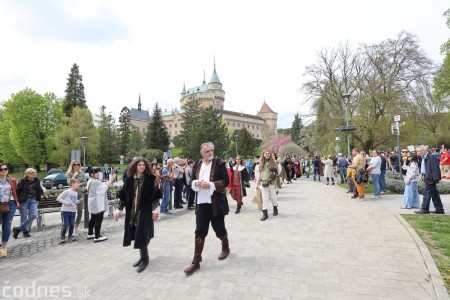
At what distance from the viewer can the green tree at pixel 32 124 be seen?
3966 centimetres

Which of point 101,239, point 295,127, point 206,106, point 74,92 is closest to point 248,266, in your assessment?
point 101,239

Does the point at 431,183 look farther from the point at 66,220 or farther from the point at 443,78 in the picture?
the point at 443,78

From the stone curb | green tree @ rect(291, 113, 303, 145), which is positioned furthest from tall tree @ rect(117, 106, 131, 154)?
the stone curb

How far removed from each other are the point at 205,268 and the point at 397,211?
6.92 metres

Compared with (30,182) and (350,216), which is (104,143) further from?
(350,216)

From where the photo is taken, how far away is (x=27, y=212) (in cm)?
728

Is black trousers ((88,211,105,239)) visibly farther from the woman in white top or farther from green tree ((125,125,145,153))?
green tree ((125,125,145,153))

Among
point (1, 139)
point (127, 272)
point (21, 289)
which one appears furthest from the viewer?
point (1, 139)

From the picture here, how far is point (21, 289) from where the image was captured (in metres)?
3.97

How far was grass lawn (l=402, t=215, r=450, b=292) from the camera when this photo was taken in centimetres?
416

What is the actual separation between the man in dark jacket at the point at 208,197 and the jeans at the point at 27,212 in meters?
5.36

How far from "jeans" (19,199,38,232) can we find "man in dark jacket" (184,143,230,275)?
17.6ft

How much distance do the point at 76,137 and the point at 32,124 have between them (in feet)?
22.0

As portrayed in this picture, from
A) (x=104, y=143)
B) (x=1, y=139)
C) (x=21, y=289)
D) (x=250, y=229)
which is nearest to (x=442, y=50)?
(x=250, y=229)
